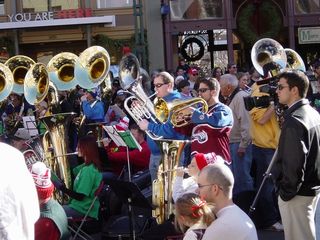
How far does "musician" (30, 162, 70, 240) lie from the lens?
475 cm

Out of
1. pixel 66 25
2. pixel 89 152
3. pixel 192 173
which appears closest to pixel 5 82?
pixel 89 152

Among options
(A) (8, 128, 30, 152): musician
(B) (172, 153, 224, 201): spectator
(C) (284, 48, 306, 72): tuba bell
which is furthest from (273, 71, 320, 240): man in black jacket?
(A) (8, 128, 30, 152): musician

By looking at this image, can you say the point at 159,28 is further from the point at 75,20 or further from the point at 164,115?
the point at 164,115

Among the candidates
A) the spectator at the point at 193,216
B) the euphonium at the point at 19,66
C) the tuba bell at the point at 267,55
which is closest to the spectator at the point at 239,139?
the tuba bell at the point at 267,55

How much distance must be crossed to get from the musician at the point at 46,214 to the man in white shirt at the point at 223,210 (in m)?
1.44

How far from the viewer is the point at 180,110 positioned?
6160 millimetres

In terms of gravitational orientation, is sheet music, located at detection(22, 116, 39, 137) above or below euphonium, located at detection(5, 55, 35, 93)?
below

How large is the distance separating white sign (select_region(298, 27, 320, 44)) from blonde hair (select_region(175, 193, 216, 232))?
1599 centimetres

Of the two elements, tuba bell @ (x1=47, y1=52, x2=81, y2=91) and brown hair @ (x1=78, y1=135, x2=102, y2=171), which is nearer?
brown hair @ (x1=78, y1=135, x2=102, y2=171)

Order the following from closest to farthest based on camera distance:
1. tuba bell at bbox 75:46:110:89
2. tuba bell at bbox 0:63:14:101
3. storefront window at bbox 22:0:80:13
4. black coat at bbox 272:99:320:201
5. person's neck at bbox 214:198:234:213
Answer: person's neck at bbox 214:198:234:213, black coat at bbox 272:99:320:201, tuba bell at bbox 75:46:110:89, tuba bell at bbox 0:63:14:101, storefront window at bbox 22:0:80:13

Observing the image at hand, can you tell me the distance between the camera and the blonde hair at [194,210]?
3.83 m

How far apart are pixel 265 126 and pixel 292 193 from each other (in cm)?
228

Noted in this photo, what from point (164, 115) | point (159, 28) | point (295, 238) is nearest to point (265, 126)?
point (164, 115)

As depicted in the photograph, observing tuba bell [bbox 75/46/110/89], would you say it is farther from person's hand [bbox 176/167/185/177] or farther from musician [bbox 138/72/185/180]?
person's hand [bbox 176/167/185/177]
